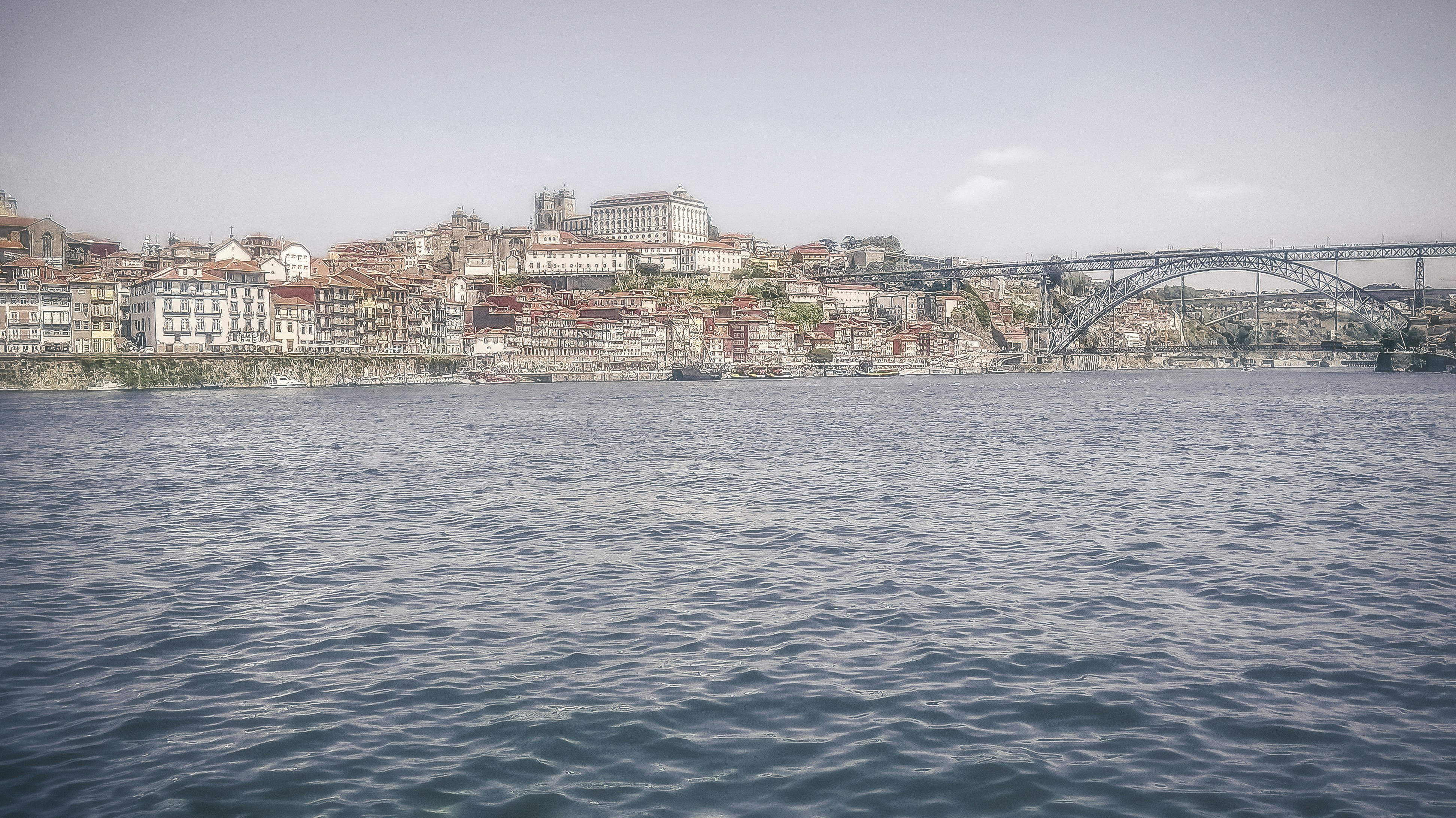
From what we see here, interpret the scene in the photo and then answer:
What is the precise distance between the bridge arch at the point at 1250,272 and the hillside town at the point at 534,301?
32.3 meters

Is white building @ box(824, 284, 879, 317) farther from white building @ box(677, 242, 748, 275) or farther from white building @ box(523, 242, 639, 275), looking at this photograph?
white building @ box(523, 242, 639, 275)

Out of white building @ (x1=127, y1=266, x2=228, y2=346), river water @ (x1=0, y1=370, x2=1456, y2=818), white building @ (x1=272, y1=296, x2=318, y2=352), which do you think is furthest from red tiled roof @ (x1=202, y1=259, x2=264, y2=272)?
river water @ (x1=0, y1=370, x2=1456, y2=818)

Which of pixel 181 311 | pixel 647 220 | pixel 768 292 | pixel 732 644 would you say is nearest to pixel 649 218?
pixel 647 220

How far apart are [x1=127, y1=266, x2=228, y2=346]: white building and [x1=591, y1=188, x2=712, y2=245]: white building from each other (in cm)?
7551

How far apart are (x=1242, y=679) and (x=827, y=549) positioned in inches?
224

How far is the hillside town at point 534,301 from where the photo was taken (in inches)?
3044

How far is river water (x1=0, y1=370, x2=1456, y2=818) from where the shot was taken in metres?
5.69

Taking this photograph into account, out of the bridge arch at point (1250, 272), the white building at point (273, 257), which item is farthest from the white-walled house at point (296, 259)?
the bridge arch at point (1250, 272)

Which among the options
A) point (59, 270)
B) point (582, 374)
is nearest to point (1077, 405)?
point (582, 374)

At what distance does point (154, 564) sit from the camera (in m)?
11.9

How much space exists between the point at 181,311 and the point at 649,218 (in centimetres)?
8348

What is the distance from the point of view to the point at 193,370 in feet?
241

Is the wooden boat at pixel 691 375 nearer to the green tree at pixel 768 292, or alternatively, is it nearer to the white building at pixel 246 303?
the green tree at pixel 768 292

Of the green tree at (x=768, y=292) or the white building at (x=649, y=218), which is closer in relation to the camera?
the green tree at (x=768, y=292)
